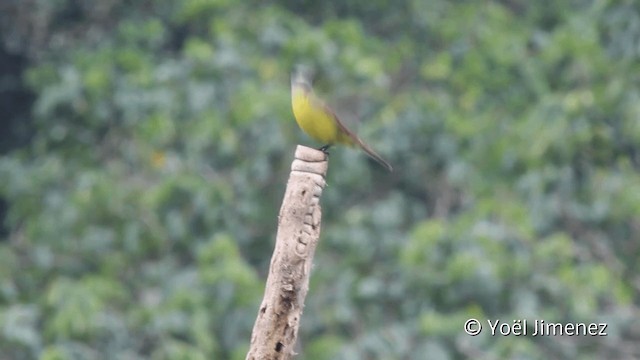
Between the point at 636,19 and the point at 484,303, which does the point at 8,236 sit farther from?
the point at 636,19

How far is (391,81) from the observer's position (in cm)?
907

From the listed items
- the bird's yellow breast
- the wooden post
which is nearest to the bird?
the bird's yellow breast

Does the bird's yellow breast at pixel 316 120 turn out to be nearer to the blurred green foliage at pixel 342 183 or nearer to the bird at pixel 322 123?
the bird at pixel 322 123

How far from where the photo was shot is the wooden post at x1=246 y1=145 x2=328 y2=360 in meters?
4.23

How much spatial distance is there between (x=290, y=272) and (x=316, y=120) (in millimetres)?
1173

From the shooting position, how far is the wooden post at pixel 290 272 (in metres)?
4.23

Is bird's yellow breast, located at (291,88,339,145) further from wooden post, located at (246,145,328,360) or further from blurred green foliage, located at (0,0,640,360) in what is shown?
blurred green foliage, located at (0,0,640,360)

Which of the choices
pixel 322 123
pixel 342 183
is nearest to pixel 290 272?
pixel 322 123

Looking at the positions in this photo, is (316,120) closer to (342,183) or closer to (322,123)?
(322,123)

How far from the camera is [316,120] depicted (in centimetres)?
528

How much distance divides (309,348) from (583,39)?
2.41 m

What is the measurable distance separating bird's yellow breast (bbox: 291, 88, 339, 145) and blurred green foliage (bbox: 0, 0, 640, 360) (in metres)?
1.84

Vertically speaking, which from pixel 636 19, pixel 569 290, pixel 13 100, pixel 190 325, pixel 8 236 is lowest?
pixel 190 325

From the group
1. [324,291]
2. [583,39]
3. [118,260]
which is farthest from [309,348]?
[583,39]
